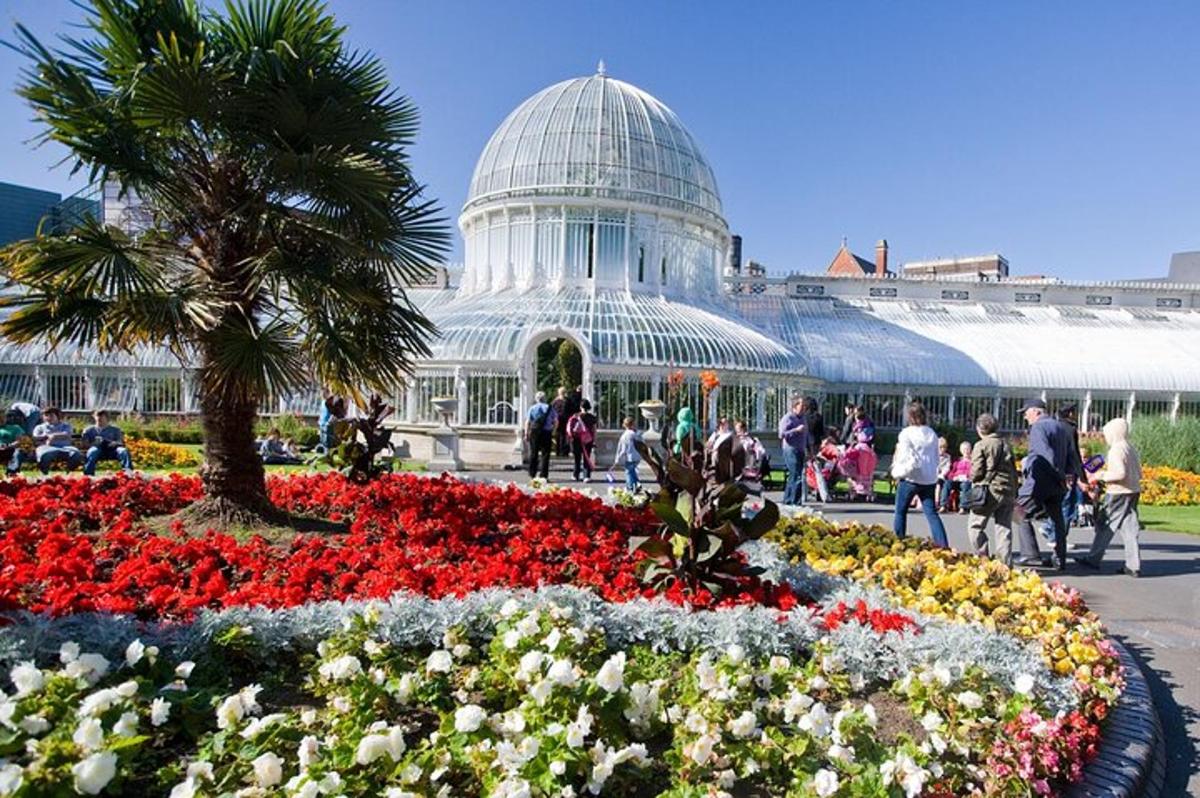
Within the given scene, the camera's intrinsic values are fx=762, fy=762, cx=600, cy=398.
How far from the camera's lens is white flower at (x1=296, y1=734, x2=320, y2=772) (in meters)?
2.57

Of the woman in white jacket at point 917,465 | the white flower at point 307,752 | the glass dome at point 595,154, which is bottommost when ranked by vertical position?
the white flower at point 307,752

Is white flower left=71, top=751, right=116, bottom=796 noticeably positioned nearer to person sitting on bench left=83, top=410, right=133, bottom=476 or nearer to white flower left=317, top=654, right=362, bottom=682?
white flower left=317, top=654, right=362, bottom=682

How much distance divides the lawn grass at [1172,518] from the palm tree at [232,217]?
12.4m

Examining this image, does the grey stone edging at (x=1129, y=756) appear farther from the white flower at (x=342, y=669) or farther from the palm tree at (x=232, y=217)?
the palm tree at (x=232, y=217)

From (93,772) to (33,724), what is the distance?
42 cm

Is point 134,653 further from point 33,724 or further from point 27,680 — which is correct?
point 33,724

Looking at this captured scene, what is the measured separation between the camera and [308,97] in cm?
621

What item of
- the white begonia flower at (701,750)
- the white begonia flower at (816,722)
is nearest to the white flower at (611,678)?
the white begonia flower at (701,750)

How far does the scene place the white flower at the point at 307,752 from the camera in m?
2.57

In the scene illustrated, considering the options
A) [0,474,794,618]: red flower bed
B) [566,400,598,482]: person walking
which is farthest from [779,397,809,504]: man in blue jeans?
[0,474,794,618]: red flower bed

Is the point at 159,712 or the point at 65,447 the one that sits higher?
the point at 65,447

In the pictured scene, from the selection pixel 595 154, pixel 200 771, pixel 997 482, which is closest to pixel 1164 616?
pixel 997 482

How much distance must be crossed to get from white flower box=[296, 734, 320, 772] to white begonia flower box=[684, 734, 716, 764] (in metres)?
1.36

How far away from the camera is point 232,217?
6.12 metres
